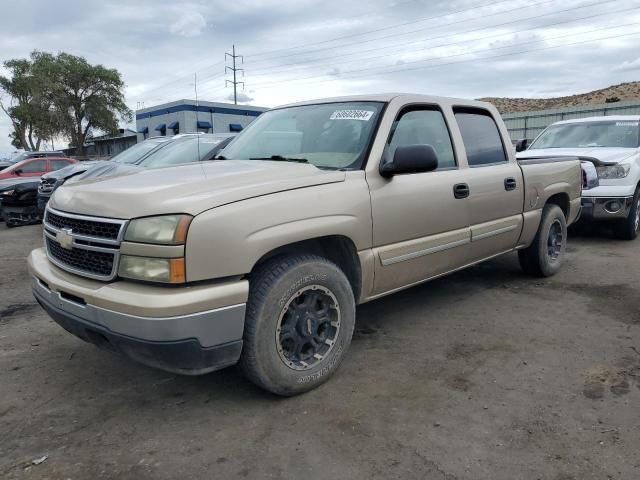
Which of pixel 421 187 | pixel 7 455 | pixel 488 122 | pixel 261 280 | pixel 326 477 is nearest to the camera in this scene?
pixel 326 477

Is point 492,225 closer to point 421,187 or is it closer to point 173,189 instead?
point 421,187

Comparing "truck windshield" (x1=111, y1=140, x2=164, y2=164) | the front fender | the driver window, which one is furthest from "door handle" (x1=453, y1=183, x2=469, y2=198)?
"truck windshield" (x1=111, y1=140, x2=164, y2=164)

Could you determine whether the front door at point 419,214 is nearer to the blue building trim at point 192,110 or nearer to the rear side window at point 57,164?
the rear side window at point 57,164

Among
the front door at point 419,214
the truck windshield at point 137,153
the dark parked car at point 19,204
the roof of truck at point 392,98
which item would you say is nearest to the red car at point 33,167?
the dark parked car at point 19,204

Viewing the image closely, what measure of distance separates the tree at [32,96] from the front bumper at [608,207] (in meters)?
45.9

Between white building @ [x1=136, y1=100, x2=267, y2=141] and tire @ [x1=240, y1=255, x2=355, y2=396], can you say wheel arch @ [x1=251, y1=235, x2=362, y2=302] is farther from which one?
white building @ [x1=136, y1=100, x2=267, y2=141]

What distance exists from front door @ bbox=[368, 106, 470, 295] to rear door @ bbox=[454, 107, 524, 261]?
0.16 m

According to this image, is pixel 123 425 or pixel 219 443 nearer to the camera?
pixel 219 443

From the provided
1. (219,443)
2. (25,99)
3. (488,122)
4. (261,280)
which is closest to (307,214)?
(261,280)

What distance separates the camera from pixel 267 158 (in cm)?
374

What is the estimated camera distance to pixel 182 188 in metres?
2.68

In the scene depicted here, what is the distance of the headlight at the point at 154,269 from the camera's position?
8.08 ft

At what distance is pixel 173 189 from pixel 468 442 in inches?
75.7

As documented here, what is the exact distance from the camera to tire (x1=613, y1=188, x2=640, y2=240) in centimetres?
719
